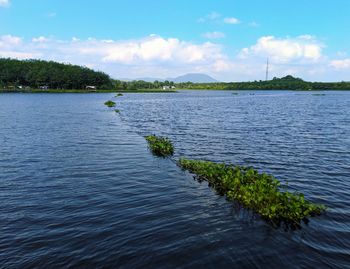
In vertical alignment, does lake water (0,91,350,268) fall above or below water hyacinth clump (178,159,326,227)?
below

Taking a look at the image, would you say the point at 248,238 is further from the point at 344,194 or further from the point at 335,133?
the point at 335,133

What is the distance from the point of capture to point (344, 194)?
17734mm

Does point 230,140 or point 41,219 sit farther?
point 230,140

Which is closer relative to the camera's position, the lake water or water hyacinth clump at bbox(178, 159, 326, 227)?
the lake water

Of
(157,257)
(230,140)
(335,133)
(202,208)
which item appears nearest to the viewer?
(157,257)

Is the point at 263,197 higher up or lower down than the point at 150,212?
higher up

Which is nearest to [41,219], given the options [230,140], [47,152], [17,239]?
[17,239]

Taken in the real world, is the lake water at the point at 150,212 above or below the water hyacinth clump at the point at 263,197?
below

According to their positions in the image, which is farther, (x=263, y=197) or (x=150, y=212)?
(x=150, y=212)

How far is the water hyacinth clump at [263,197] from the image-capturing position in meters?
13.9

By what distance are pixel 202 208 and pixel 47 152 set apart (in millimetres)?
18653

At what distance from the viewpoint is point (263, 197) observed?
14.7 metres

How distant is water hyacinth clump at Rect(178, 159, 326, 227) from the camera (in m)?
13.9

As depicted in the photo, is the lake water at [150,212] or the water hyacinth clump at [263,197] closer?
the lake water at [150,212]
